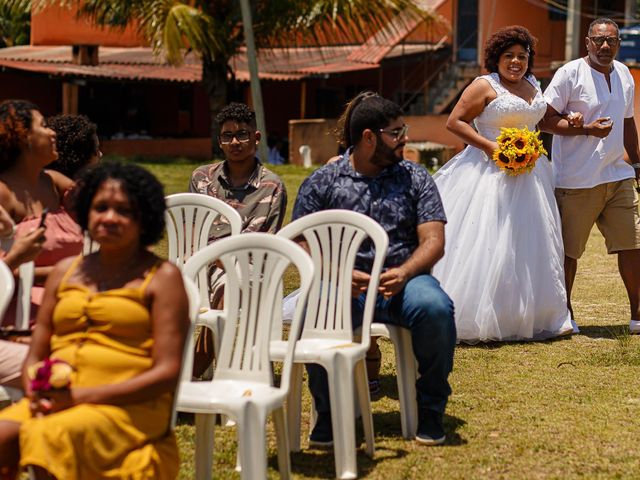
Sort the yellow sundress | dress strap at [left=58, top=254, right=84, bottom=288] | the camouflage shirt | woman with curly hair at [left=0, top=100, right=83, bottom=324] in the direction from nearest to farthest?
the yellow sundress < dress strap at [left=58, top=254, right=84, bottom=288] < woman with curly hair at [left=0, top=100, right=83, bottom=324] < the camouflage shirt

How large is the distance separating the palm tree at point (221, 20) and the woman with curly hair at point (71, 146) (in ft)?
57.7

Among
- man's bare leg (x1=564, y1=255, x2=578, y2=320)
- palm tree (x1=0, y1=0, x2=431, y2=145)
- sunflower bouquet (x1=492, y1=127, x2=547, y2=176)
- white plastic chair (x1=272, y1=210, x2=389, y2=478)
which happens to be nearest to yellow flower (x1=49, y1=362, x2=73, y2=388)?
white plastic chair (x1=272, y1=210, x2=389, y2=478)

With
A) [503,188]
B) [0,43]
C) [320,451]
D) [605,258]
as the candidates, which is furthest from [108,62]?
[320,451]

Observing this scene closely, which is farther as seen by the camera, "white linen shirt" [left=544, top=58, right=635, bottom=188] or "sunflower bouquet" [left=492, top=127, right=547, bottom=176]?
"white linen shirt" [left=544, top=58, right=635, bottom=188]

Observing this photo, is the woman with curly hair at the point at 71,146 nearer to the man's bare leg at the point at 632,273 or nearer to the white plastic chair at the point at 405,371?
the white plastic chair at the point at 405,371

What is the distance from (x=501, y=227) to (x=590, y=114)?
1.04 m

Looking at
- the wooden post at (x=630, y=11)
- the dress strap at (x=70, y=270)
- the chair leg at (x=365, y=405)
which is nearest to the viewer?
the dress strap at (x=70, y=270)

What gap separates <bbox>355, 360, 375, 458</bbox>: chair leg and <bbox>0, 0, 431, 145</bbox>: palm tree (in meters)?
18.5

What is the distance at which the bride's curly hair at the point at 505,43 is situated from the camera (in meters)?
8.08

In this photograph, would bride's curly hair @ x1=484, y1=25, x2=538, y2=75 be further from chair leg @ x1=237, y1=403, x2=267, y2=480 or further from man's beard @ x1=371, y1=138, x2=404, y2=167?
chair leg @ x1=237, y1=403, x2=267, y2=480

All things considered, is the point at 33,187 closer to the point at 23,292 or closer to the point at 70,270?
the point at 23,292

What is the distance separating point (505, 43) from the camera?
8.12 metres

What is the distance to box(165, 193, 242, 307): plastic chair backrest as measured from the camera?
6.52 meters

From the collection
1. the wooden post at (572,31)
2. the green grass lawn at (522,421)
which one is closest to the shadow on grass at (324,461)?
the green grass lawn at (522,421)
